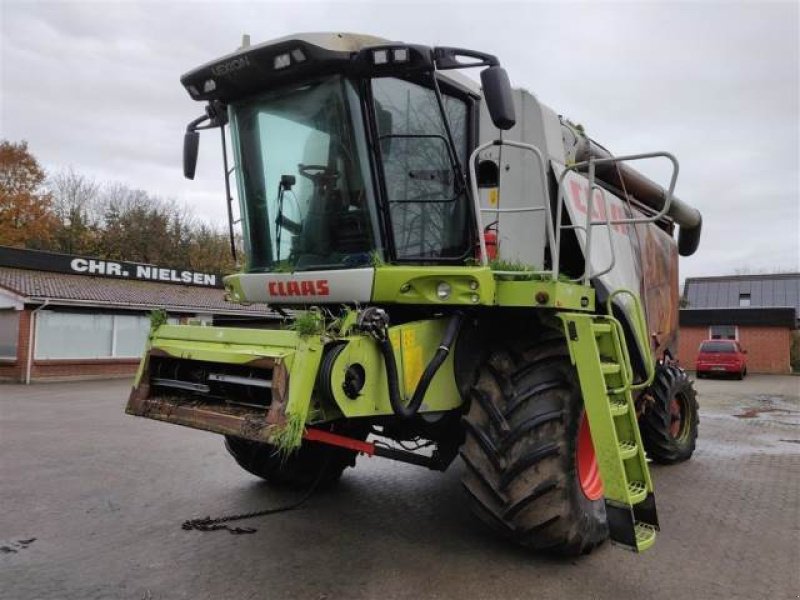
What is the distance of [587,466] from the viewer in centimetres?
438

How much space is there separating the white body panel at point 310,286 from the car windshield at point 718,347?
81.1ft

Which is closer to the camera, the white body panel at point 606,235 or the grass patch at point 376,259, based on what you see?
the grass patch at point 376,259

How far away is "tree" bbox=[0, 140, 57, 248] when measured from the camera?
109ft

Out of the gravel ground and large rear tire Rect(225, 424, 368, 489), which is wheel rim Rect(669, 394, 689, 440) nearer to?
the gravel ground

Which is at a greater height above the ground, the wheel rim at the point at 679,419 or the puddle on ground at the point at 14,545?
the wheel rim at the point at 679,419

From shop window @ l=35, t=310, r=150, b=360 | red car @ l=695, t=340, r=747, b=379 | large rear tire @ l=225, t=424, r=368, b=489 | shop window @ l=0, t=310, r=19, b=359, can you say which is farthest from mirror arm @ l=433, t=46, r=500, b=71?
red car @ l=695, t=340, r=747, b=379

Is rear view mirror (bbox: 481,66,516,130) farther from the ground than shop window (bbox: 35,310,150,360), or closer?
farther from the ground

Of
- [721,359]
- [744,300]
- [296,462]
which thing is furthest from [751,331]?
[296,462]

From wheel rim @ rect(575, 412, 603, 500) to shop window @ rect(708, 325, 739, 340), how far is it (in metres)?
29.0

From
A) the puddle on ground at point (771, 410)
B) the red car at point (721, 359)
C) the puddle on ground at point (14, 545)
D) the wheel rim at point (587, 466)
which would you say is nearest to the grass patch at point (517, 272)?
the wheel rim at point (587, 466)

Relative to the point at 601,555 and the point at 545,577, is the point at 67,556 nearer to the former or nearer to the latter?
the point at 545,577

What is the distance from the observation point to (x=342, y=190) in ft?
13.6

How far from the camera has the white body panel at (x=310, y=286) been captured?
396 cm

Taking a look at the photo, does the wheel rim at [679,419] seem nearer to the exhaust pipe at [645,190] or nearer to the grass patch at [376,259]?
the exhaust pipe at [645,190]
